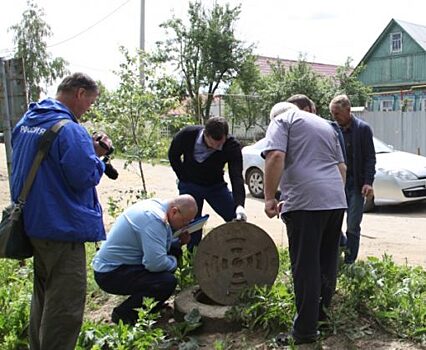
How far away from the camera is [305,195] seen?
11.4 ft

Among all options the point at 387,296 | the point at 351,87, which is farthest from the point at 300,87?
the point at 387,296

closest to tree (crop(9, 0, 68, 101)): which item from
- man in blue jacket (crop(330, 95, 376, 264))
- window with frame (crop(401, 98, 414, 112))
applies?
window with frame (crop(401, 98, 414, 112))

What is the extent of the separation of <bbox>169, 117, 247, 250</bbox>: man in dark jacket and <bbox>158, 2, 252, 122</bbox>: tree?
19.3m

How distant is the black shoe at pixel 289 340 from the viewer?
3.55m

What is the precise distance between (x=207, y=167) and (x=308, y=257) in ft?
6.09

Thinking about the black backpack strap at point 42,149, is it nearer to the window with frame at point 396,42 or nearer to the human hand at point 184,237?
the human hand at point 184,237

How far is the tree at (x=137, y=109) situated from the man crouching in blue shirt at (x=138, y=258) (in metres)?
2.63

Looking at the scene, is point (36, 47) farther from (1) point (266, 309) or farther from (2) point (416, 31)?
(1) point (266, 309)

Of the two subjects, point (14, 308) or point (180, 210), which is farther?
point (14, 308)

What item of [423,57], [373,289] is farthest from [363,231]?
[423,57]

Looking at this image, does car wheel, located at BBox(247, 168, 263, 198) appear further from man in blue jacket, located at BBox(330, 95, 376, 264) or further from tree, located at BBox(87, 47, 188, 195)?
man in blue jacket, located at BBox(330, 95, 376, 264)

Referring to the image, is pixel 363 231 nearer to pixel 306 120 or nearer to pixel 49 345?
pixel 306 120

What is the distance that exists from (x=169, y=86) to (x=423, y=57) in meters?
26.0

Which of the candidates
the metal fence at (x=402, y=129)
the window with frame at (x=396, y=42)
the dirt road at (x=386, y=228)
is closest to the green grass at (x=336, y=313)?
the dirt road at (x=386, y=228)
